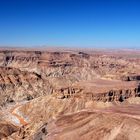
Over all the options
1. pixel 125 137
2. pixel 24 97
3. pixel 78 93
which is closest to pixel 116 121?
pixel 125 137

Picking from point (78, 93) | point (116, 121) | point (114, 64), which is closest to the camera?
point (116, 121)

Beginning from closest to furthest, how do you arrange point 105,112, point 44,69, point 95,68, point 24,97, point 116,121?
point 116,121
point 105,112
point 24,97
point 44,69
point 95,68

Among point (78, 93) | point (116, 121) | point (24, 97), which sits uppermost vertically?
point (116, 121)

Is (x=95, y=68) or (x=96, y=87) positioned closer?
(x=96, y=87)

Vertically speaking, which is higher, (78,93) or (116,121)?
(116,121)

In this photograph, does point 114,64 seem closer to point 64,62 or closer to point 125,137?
point 64,62

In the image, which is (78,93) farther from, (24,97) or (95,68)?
(95,68)
